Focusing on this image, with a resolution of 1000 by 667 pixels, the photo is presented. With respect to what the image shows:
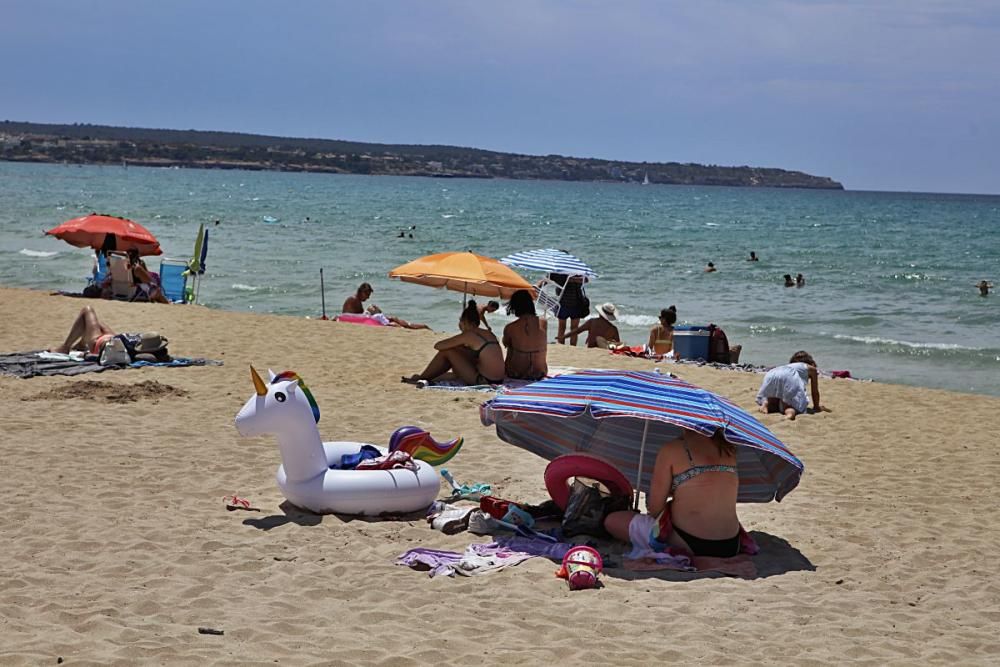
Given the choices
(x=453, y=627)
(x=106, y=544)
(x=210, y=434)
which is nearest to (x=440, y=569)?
(x=453, y=627)

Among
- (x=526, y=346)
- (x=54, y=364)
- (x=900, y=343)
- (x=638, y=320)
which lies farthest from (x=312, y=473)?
(x=638, y=320)

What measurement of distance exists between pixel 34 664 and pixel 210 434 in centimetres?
436

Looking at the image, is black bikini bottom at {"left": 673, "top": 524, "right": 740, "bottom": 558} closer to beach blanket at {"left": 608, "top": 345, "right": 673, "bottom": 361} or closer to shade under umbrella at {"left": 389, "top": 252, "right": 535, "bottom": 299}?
shade under umbrella at {"left": 389, "top": 252, "right": 535, "bottom": 299}

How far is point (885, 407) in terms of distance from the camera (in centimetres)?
1095

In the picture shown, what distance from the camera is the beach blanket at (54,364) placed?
10234 mm

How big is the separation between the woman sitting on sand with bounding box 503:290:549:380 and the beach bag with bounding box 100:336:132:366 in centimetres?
367

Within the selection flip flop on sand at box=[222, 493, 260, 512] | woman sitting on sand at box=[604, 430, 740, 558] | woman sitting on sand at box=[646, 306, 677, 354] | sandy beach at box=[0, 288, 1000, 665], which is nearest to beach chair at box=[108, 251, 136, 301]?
sandy beach at box=[0, 288, 1000, 665]

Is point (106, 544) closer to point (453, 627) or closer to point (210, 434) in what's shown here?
point (453, 627)

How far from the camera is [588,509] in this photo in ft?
20.9

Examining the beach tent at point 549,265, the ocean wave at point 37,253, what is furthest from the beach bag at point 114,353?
the ocean wave at point 37,253

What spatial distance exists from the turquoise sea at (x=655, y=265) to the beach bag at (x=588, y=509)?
1068cm

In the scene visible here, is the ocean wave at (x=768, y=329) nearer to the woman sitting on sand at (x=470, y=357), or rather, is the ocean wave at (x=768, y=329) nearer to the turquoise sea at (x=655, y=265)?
the turquoise sea at (x=655, y=265)

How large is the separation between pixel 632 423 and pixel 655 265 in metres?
27.0

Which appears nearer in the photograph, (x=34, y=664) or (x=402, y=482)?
(x=34, y=664)
